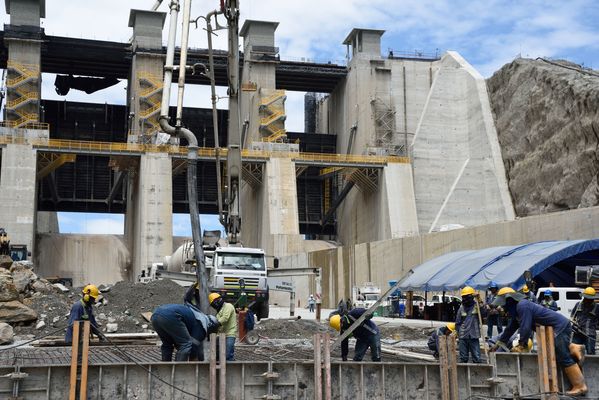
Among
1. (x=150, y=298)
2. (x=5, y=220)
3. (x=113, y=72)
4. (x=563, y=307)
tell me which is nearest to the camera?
(x=563, y=307)

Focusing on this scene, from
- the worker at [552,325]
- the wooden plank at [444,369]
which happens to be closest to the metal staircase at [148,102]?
the wooden plank at [444,369]

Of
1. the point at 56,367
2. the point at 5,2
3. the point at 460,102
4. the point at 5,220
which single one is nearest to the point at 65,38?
the point at 5,2

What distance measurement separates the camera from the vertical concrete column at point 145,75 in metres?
55.7

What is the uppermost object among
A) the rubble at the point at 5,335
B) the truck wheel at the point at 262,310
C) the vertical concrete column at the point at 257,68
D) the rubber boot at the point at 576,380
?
the vertical concrete column at the point at 257,68

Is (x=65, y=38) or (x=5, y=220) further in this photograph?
(x=65, y=38)

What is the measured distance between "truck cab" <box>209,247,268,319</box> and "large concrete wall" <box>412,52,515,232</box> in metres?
31.5

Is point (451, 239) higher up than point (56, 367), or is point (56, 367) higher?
point (451, 239)

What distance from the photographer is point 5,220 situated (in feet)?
Answer: 161

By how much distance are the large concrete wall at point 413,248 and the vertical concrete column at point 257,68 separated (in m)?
13.3

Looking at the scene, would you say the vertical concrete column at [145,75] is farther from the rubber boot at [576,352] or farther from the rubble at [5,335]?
the rubber boot at [576,352]

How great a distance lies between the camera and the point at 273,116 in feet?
193

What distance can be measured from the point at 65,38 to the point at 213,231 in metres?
40.1

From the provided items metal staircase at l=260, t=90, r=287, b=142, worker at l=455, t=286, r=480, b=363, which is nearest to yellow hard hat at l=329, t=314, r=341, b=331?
worker at l=455, t=286, r=480, b=363

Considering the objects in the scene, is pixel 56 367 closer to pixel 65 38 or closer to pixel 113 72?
pixel 65 38
